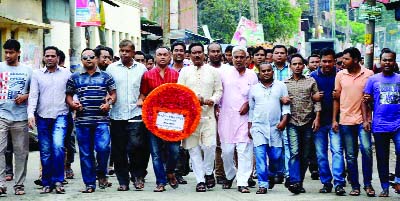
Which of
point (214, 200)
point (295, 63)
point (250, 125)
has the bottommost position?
point (214, 200)

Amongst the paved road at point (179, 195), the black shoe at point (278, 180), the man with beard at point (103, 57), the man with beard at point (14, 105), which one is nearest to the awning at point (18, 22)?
the man with beard at point (103, 57)

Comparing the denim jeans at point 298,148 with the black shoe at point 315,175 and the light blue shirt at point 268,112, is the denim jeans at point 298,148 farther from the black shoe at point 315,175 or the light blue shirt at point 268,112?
the black shoe at point 315,175

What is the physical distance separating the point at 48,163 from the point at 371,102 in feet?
13.4

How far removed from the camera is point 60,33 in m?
33.2

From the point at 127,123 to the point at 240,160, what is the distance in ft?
5.01

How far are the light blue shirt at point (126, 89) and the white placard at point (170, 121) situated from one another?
0.28 meters

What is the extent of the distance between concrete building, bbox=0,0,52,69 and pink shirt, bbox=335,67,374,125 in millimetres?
14852

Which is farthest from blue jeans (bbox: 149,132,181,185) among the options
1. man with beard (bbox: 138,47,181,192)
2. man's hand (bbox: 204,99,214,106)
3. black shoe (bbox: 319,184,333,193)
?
black shoe (bbox: 319,184,333,193)

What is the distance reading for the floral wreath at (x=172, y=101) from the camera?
39.0 ft

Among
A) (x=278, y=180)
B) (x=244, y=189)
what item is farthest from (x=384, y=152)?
(x=278, y=180)

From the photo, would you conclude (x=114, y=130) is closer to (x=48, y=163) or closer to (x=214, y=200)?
(x=48, y=163)

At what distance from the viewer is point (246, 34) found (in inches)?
1480

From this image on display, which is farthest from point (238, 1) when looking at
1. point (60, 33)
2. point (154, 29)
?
point (60, 33)

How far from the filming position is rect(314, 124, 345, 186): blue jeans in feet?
38.7
